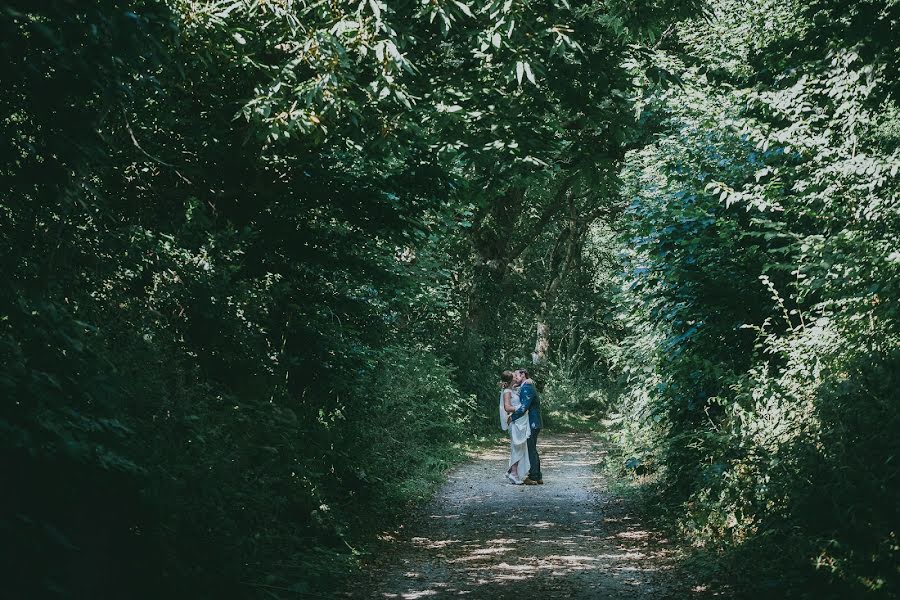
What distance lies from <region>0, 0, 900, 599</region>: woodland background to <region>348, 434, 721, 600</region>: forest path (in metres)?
0.54

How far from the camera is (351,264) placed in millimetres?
10391

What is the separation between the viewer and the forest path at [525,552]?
311 inches

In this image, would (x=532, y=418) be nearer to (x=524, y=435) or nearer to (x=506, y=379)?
(x=524, y=435)

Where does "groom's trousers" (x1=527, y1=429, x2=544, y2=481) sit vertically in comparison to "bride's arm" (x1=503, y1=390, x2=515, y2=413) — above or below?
below

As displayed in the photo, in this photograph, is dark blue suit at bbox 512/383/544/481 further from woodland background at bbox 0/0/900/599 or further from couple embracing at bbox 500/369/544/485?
woodland background at bbox 0/0/900/599

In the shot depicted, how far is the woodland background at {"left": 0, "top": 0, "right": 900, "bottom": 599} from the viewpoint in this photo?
5000 mm

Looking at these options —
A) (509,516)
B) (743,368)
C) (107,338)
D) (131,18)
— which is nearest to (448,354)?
(509,516)

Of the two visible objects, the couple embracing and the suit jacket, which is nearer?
the couple embracing

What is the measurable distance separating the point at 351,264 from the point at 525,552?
13.3 ft

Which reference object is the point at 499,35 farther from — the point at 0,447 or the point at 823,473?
the point at 0,447

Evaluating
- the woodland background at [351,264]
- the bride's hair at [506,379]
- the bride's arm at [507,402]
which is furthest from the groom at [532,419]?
→ the woodland background at [351,264]

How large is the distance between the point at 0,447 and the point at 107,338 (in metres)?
2.20

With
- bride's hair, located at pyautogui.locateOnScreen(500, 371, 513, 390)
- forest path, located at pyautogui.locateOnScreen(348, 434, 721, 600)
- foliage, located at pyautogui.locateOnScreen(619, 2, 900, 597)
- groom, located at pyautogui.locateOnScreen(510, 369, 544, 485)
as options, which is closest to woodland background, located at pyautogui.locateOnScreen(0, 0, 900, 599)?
foliage, located at pyautogui.locateOnScreen(619, 2, 900, 597)

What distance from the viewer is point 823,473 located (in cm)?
670
